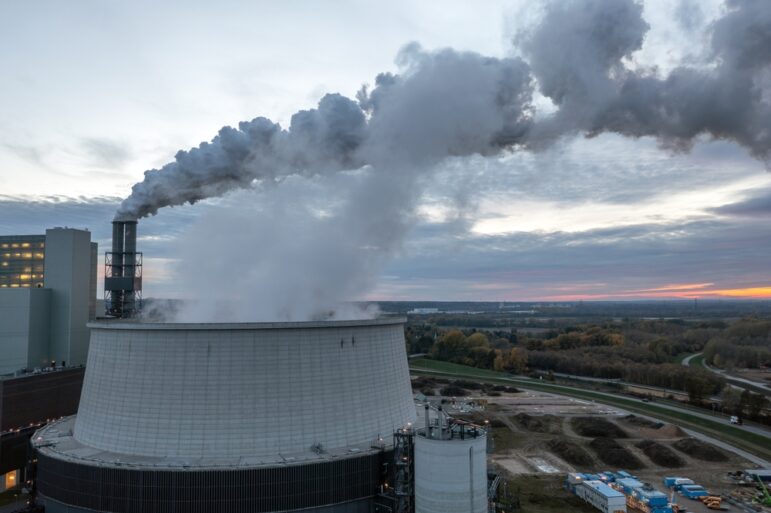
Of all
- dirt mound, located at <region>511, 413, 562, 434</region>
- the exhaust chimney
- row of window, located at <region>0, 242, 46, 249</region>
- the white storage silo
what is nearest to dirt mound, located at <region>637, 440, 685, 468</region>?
dirt mound, located at <region>511, 413, 562, 434</region>

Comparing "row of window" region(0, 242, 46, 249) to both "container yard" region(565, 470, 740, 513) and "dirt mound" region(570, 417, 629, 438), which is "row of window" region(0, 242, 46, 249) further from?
"dirt mound" region(570, 417, 629, 438)

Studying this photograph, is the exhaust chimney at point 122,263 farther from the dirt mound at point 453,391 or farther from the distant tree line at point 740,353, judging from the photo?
the distant tree line at point 740,353

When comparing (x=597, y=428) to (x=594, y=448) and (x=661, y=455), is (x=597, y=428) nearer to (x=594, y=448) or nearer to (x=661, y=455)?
(x=594, y=448)

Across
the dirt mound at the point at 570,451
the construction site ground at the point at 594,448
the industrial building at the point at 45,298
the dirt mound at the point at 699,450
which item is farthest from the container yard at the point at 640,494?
the industrial building at the point at 45,298

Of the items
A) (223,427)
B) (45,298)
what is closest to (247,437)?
(223,427)

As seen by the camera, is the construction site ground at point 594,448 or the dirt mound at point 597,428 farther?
the dirt mound at point 597,428

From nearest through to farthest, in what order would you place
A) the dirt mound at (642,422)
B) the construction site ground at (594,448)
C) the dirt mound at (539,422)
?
the construction site ground at (594,448) < the dirt mound at (539,422) < the dirt mound at (642,422)

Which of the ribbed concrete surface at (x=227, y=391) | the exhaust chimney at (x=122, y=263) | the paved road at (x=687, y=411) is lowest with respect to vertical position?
the paved road at (x=687, y=411)

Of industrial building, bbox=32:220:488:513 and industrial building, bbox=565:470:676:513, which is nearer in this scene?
industrial building, bbox=32:220:488:513
